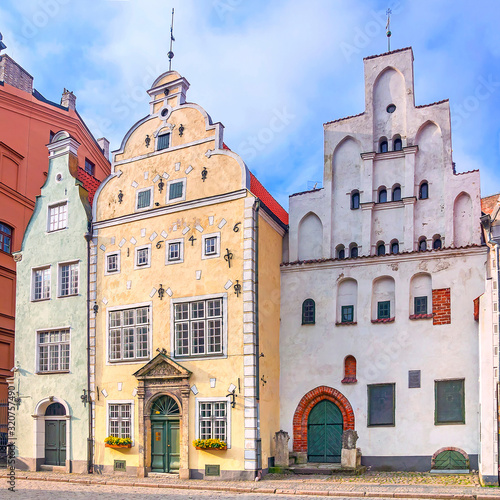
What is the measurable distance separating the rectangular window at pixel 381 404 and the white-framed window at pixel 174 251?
816 cm

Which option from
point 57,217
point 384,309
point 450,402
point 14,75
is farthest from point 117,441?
point 14,75

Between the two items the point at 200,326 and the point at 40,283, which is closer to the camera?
the point at 200,326

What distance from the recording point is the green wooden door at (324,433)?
21.7 metres

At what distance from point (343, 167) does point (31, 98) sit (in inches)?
705

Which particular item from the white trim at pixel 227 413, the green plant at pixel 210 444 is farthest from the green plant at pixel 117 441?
the green plant at pixel 210 444

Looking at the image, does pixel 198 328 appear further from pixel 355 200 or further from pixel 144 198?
pixel 355 200

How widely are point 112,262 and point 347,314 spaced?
360 inches

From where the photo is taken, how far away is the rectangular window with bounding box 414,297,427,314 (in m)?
21.6

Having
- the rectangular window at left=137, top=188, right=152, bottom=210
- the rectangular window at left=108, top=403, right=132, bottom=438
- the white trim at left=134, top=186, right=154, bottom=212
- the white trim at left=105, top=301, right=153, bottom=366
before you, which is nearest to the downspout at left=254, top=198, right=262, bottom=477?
the white trim at left=105, top=301, right=153, bottom=366

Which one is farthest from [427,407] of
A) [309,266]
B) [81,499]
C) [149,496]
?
[81,499]

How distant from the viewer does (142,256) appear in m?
23.6

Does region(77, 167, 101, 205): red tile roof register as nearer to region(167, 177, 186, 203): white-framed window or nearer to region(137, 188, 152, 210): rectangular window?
region(137, 188, 152, 210): rectangular window

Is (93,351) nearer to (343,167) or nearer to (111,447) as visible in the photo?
(111,447)

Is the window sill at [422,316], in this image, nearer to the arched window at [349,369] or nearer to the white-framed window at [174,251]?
the arched window at [349,369]
